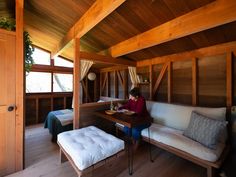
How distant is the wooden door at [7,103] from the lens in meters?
1.98

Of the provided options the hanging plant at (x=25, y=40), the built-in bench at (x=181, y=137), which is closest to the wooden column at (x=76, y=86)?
the hanging plant at (x=25, y=40)

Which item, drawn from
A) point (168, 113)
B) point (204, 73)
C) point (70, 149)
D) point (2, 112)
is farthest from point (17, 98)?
point (204, 73)

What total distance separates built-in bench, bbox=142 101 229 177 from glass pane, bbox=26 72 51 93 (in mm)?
4126

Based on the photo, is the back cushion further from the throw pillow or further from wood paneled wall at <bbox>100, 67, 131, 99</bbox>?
wood paneled wall at <bbox>100, 67, 131, 99</bbox>

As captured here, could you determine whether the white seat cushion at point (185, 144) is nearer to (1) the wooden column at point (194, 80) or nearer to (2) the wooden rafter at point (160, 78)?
(1) the wooden column at point (194, 80)

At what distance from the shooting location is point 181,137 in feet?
7.57

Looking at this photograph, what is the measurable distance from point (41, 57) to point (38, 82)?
39.2 inches

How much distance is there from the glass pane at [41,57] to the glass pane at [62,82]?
637mm

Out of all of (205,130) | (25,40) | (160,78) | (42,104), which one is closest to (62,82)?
(42,104)

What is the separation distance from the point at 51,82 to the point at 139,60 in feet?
11.9

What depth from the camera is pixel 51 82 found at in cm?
521

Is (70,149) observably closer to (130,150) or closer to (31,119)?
(130,150)

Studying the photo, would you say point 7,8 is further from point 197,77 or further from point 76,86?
point 197,77

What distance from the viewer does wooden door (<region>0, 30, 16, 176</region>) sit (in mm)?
1979
